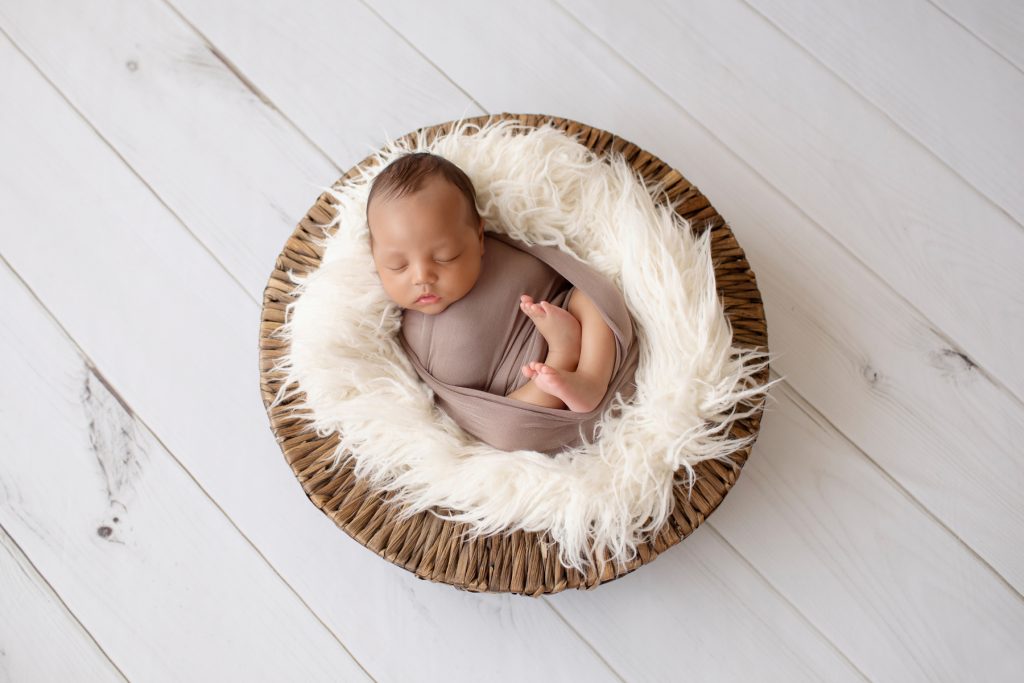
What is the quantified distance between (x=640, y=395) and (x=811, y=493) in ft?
1.26

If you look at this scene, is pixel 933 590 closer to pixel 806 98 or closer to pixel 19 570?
pixel 806 98

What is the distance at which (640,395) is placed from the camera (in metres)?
1.16

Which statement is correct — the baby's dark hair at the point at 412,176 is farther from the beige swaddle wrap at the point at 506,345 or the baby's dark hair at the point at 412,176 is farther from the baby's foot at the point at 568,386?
the baby's foot at the point at 568,386

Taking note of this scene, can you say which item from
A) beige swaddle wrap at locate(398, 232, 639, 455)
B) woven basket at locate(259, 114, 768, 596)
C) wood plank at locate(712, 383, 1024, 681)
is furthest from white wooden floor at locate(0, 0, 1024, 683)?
beige swaddle wrap at locate(398, 232, 639, 455)

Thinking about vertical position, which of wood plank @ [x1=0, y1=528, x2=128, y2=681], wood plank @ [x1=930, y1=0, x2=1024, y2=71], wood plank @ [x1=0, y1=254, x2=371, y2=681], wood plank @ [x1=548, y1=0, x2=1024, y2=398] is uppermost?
wood plank @ [x1=930, y1=0, x2=1024, y2=71]

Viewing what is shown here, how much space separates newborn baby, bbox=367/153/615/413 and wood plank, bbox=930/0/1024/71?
0.93 metres

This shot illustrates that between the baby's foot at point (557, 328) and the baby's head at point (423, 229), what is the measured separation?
0.11 metres

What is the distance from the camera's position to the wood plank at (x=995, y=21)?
4.68ft

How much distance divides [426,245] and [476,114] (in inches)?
18.0

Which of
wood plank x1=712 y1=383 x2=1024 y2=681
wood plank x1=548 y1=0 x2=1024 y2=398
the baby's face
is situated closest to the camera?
the baby's face

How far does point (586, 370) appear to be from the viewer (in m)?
1.16

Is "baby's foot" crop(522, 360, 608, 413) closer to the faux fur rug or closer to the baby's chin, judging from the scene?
the faux fur rug

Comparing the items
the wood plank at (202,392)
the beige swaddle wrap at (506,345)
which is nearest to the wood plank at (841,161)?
the beige swaddle wrap at (506,345)

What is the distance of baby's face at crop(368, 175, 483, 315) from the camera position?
1.08m
